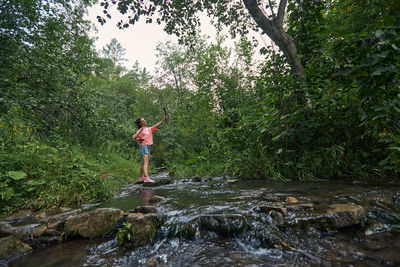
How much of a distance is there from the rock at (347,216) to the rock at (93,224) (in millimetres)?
2528

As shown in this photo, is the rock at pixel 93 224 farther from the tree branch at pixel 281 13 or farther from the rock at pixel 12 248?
the tree branch at pixel 281 13

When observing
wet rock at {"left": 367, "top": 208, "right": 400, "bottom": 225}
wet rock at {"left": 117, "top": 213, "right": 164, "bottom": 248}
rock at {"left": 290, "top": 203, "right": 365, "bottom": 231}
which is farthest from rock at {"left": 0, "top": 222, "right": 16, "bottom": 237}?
wet rock at {"left": 367, "top": 208, "right": 400, "bottom": 225}

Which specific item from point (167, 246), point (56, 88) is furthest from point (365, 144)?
point (56, 88)

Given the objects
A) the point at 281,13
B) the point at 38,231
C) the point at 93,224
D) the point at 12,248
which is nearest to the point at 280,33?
the point at 281,13

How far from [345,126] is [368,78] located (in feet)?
7.45

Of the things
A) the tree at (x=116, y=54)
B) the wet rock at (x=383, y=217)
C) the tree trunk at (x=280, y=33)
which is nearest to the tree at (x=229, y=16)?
the tree trunk at (x=280, y=33)

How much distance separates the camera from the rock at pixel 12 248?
199cm

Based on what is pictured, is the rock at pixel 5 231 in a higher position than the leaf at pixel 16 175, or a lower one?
lower

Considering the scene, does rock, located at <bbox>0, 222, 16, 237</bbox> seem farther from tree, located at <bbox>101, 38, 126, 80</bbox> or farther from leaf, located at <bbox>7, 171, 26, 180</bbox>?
tree, located at <bbox>101, 38, 126, 80</bbox>

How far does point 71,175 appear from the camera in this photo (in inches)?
167

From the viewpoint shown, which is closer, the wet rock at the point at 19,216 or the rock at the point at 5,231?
the rock at the point at 5,231

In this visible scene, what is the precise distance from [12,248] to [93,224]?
75 centimetres

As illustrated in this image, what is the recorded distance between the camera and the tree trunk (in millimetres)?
4547

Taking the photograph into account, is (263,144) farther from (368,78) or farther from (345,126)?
(368,78)
